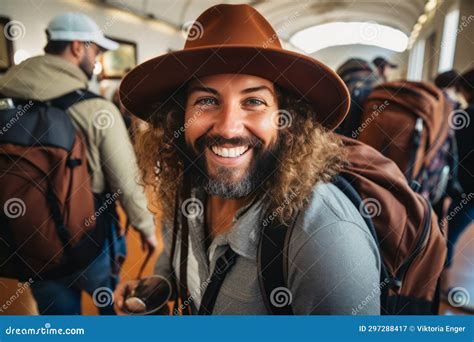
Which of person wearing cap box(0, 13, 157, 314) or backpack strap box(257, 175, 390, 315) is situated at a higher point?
person wearing cap box(0, 13, 157, 314)

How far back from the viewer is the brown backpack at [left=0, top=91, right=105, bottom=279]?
114 centimetres

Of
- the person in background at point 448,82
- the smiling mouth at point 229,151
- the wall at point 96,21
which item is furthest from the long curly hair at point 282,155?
the person in background at point 448,82

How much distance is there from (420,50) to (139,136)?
93 centimetres

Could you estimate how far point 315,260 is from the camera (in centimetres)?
87

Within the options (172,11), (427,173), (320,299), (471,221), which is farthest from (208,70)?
(471,221)

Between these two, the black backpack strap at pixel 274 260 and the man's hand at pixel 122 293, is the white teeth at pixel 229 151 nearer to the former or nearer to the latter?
the black backpack strap at pixel 274 260

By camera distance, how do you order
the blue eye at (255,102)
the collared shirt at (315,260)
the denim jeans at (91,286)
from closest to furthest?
1. the collared shirt at (315,260)
2. the blue eye at (255,102)
3. the denim jeans at (91,286)

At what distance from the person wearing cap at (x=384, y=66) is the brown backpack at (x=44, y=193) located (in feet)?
2.95

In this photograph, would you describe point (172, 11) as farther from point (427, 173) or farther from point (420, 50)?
point (427, 173)

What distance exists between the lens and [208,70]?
3.24 feet

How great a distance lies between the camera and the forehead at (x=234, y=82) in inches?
38.2

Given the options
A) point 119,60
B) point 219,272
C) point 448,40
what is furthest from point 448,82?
point 119,60

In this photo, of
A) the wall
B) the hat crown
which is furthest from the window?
the wall

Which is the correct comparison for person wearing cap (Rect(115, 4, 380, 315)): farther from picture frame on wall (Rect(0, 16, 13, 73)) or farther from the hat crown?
picture frame on wall (Rect(0, 16, 13, 73))
